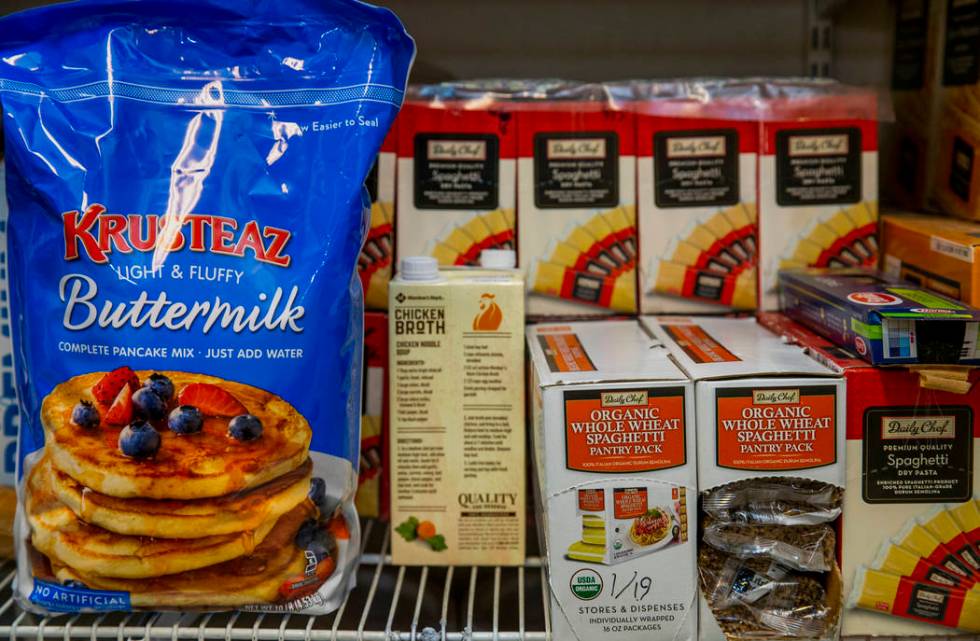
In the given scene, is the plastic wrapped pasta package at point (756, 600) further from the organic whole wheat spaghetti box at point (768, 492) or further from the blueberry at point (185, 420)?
the blueberry at point (185, 420)

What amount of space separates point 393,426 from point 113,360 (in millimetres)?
323

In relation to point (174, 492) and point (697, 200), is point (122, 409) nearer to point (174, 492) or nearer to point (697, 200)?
point (174, 492)

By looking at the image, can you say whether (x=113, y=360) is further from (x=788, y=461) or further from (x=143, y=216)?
(x=788, y=461)

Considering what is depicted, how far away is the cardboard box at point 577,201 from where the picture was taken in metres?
1.27

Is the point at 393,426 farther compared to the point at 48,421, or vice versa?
the point at 393,426

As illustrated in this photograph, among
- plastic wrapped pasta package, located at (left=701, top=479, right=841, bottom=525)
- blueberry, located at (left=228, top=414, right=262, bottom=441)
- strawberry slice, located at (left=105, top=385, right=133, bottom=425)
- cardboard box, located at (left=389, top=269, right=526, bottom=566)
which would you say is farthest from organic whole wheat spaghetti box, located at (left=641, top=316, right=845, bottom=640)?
strawberry slice, located at (left=105, top=385, right=133, bottom=425)

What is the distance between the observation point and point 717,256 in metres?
1.28

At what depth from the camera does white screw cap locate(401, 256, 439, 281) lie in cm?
110

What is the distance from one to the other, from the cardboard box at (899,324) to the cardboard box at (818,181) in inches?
6.8

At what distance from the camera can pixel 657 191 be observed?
50.1 inches

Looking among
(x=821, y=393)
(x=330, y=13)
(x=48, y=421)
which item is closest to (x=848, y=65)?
(x=821, y=393)

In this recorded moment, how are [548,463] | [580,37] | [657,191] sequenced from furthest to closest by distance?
[580,37]
[657,191]
[548,463]

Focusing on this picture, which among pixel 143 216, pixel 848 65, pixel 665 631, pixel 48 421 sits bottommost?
pixel 665 631

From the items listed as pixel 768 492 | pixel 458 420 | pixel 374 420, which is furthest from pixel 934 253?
pixel 374 420
